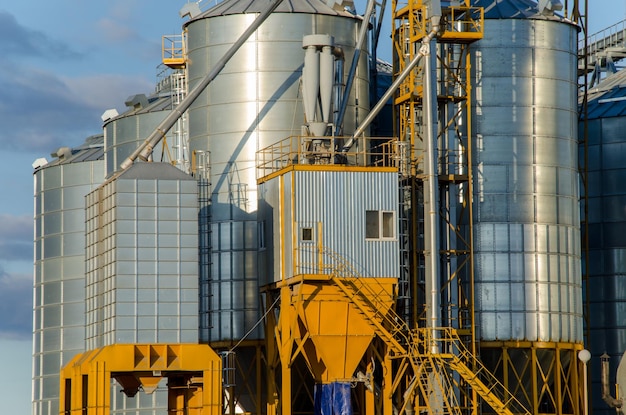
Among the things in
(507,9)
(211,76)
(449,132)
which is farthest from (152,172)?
(507,9)

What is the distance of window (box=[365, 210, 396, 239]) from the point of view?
207 ft

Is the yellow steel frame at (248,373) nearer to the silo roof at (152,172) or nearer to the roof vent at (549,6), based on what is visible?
the silo roof at (152,172)

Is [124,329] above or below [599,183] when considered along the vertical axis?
below

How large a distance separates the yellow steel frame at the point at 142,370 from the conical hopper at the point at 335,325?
4.14 m

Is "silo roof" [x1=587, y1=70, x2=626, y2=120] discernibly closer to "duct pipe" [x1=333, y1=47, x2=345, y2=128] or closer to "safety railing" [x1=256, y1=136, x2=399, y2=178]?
"safety railing" [x1=256, y1=136, x2=399, y2=178]

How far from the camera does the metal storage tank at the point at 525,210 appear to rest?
2763 inches

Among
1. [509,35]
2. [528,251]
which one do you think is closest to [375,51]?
[509,35]

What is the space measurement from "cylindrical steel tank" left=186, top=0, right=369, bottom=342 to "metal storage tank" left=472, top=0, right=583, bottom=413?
20.3ft

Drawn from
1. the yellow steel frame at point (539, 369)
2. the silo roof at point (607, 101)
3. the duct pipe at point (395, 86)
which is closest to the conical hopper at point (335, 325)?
the duct pipe at point (395, 86)

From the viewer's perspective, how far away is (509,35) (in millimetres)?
71812

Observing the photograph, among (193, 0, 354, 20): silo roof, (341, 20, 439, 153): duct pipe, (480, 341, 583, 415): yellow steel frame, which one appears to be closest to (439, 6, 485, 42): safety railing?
(341, 20, 439, 153): duct pipe

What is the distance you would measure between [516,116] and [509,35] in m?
3.80

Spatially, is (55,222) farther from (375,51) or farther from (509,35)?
(509,35)

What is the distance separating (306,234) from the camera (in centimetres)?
6228
